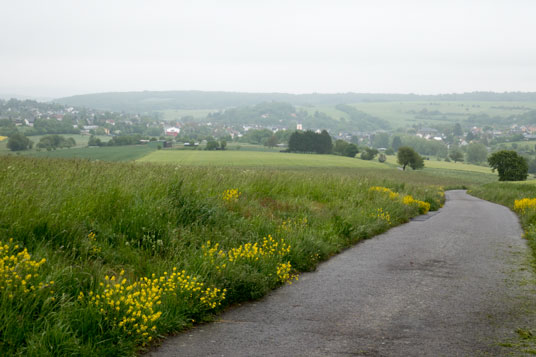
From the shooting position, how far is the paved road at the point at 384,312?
461 centimetres

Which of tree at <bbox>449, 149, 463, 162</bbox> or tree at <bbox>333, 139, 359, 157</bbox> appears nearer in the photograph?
tree at <bbox>333, 139, 359, 157</bbox>

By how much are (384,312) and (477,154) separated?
526 ft

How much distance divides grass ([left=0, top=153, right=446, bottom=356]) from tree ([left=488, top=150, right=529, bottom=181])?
7281 centimetres

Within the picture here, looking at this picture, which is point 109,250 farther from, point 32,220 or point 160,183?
point 160,183

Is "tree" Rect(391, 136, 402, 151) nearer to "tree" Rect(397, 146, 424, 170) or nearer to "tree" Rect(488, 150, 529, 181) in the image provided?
"tree" Rect(397, 146, 424, 170)

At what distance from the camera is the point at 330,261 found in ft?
28.6

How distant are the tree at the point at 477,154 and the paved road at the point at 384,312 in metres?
155

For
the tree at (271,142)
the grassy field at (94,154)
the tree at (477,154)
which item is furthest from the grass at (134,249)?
the tree at (477,154)

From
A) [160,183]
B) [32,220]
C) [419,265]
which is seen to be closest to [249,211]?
[160,183]

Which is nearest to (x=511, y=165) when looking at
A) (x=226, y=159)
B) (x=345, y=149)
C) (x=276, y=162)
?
(x=276, y=162)

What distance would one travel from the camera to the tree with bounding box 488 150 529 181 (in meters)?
74.5

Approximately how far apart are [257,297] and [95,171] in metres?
5.94

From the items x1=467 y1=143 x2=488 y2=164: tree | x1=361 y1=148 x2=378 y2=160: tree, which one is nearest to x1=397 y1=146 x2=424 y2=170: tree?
x1=361 y1=148 x2=378 y2=160: tree

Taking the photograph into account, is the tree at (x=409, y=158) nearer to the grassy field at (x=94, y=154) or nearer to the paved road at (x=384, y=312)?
the grassy field at (x=94, y=154)
